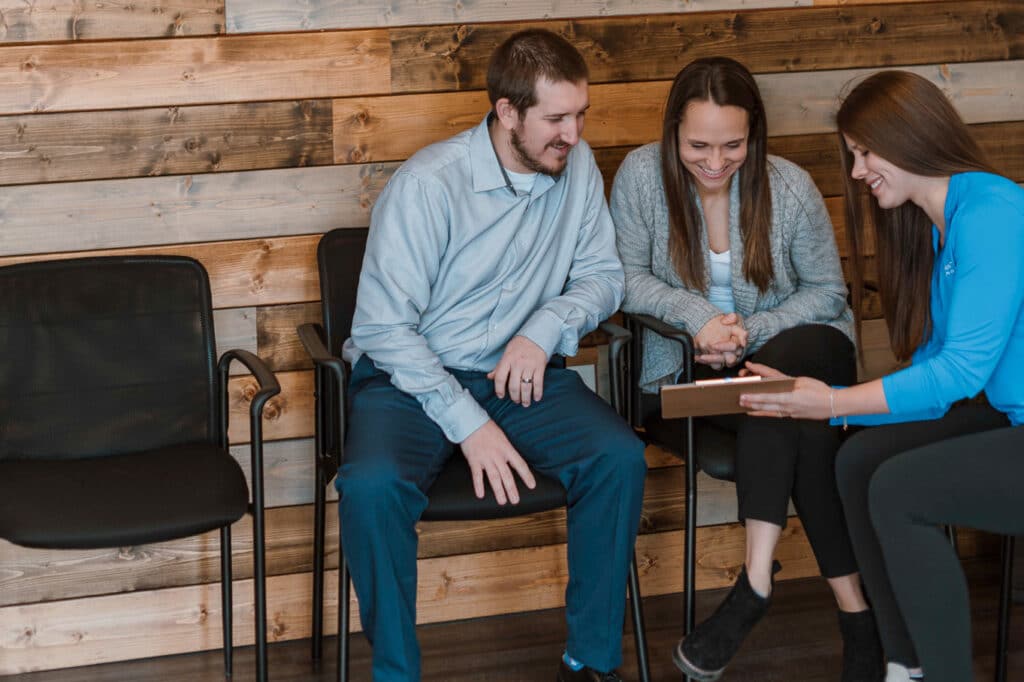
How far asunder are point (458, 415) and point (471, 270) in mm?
342

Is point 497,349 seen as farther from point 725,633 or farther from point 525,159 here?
point 725,633

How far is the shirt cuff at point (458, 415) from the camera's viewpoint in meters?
2.35

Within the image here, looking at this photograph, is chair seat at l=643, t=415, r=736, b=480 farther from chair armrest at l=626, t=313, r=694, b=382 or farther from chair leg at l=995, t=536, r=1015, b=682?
chair leg at l=995, t=536, r=1015, b=682

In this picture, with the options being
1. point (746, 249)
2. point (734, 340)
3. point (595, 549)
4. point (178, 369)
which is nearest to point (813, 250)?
point (746, 249)

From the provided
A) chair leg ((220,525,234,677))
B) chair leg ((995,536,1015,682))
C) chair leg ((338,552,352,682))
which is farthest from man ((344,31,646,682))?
chair leg ((995,536,1015,682))

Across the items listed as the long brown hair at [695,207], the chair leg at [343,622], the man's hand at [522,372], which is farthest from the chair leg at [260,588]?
the long brown hair at [695,207]

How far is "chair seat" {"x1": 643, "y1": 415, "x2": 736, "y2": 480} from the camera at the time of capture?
2.44 m

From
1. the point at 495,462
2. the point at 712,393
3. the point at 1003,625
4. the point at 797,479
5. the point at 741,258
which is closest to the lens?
the point at 712,393

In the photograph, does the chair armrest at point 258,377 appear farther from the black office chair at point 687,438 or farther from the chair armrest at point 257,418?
the black office chair at point 687,438

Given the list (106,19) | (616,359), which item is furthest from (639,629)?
(106,19)

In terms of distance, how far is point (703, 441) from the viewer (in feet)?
8.27

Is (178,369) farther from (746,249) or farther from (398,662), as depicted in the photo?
(746,249)

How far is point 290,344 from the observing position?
2.83m

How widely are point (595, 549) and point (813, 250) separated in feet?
2.93
